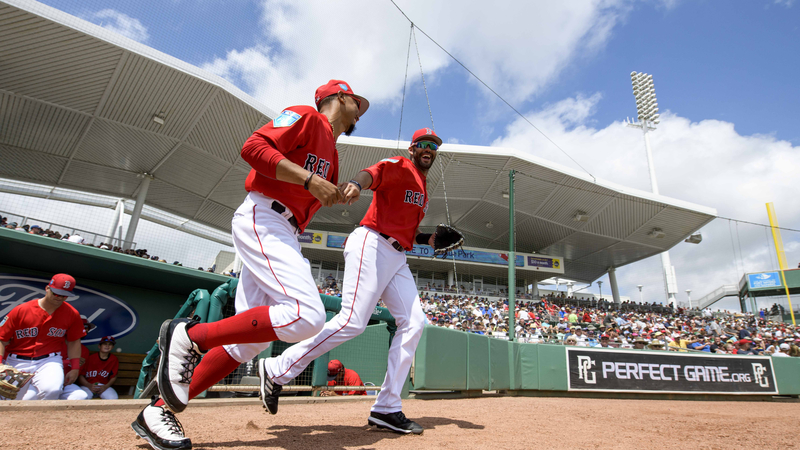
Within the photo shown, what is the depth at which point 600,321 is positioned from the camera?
22.4 m

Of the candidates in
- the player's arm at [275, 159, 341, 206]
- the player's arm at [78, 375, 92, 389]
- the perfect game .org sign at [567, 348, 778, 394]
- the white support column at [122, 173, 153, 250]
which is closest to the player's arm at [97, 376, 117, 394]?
the player's arm at [78, 375, 92, 389]

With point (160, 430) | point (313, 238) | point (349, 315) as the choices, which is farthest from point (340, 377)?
point (313, 238)

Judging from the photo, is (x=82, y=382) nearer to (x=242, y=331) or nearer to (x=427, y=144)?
(x=242, y=331)

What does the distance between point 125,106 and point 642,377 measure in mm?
18056

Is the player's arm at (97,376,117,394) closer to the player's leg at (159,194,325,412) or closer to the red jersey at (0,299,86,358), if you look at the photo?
the red jersey at (0,299,86,358)

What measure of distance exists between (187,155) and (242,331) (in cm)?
A: 1951

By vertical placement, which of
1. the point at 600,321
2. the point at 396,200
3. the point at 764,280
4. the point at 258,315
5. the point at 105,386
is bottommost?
the point at 105,386

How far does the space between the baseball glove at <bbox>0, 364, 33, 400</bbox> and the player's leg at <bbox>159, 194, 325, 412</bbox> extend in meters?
2.17

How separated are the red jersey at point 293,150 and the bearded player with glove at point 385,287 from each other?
27cm

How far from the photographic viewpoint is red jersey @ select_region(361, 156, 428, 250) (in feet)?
8.80

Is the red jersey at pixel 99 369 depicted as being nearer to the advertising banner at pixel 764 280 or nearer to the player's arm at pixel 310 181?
the player's arm at pixel 310 181

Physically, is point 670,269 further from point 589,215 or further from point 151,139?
point 151,139

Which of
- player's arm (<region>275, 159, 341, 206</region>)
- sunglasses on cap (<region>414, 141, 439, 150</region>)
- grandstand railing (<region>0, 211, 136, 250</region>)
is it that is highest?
grandstand railing (<region>0, 211, 136, 250</region>)

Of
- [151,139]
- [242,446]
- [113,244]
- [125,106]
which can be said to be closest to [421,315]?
[242,446]
